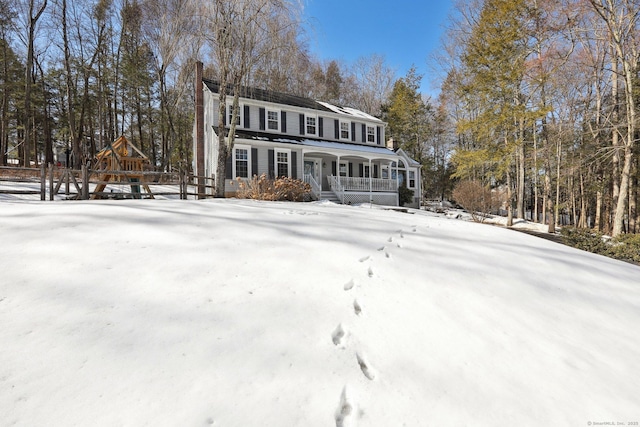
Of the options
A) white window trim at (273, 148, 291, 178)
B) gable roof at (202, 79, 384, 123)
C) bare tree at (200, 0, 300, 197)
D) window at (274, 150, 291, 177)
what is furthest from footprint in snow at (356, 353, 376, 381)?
gable roof at (202, 79, 384, 123)

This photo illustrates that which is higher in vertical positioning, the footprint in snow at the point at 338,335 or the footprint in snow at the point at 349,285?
the footprint in snow at the point at 349,285

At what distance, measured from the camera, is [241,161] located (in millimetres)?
14742

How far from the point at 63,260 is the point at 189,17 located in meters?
10.0

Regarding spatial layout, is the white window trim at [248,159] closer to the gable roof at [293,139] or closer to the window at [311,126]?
the gable roof at [293,139]

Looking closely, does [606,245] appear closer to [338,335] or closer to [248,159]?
[338,335]

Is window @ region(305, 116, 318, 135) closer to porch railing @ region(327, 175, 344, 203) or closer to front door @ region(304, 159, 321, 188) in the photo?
front door @ region(304, 159, 321, 188)

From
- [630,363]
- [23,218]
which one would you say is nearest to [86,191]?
[23,218]

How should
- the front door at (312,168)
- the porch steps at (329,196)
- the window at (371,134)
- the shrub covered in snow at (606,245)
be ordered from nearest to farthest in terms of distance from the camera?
the shrub covered in snow at (606,245) → the porch steps at (329,196) → the front door at (312,168) → the window at (371,134)

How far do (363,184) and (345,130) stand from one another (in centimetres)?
501

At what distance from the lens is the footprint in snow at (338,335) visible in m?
1.62

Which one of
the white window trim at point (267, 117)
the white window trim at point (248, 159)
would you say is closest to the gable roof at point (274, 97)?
the white window trim at point (267, 117)

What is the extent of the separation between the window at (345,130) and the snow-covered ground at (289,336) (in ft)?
58.3

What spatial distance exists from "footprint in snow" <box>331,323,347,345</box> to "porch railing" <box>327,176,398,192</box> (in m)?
14.5

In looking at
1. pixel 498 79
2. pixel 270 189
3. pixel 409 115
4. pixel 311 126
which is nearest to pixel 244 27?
pixel 270 189
